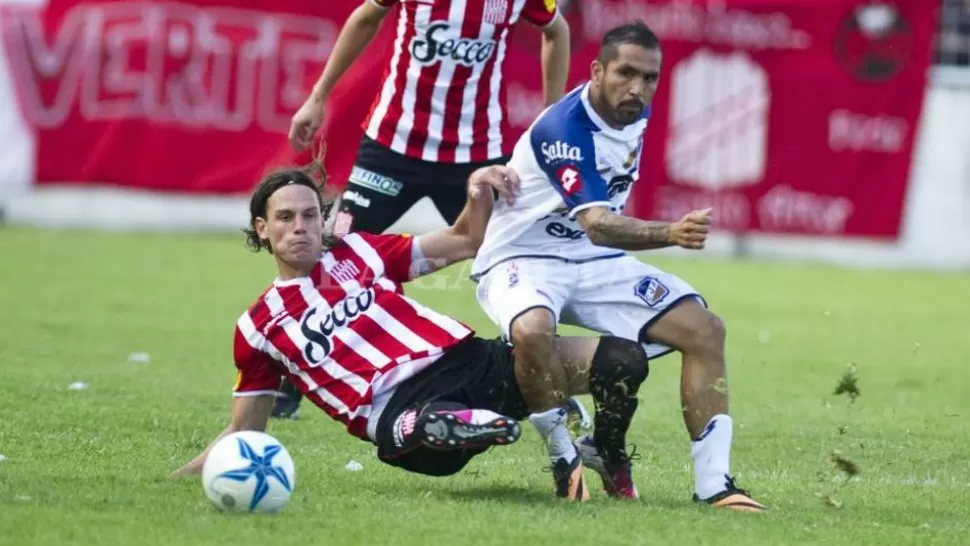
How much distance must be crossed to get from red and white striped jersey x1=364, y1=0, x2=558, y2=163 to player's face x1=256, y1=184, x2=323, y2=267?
201 cm

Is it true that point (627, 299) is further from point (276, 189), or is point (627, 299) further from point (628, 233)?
point (276, 189)

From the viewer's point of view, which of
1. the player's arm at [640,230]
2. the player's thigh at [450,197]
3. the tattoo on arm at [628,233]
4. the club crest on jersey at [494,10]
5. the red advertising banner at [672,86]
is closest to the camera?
the player's arm at [640,230]

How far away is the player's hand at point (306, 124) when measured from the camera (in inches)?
326

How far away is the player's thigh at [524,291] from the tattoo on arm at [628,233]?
32cm

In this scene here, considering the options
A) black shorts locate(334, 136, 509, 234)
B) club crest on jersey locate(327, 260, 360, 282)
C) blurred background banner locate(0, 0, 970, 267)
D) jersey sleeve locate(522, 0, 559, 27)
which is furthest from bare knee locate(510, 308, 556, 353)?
blurred background banner locate(0, 0, 970, 267)

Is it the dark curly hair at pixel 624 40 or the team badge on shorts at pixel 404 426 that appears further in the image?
the dark curly hair at pixel 624 40

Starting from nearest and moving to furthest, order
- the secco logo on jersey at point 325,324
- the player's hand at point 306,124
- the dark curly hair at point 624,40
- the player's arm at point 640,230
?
the player's arm at point 640,230 < the secco logo on jersey at point 325,324 < the dark curly hair at point 624,40 < the player's hand at point 306,124

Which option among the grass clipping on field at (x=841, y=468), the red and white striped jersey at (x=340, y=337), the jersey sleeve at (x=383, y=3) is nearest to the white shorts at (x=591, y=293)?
the red and white striped jersey at (x=340, y=337)

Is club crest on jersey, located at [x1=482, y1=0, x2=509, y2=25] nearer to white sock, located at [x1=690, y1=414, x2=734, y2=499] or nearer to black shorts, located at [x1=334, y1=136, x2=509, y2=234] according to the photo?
black shorts, located at [x1=334, y1=136, x2=509, y2=234]

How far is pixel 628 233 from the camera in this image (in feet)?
20.6

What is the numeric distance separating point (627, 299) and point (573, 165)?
1.77ft

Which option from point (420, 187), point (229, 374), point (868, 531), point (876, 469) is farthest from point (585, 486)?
point (229, 374)

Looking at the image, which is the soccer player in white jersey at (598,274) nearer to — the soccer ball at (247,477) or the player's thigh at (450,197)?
the soccer ball at (247,477)

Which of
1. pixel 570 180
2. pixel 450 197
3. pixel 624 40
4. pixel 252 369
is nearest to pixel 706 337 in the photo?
pixel 570 180
